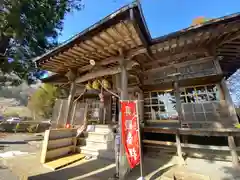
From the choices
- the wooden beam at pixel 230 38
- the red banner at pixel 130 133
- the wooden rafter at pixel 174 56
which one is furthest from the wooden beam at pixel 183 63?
the red banner at pixel 130 133

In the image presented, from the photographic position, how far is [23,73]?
22.8ft

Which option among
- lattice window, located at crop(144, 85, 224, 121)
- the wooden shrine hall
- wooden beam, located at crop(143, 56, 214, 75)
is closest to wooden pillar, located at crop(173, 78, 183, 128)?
the wooden shrine hall

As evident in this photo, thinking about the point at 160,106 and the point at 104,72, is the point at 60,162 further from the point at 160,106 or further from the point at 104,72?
the point at 160,106

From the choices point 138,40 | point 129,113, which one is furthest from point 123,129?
point 138,40

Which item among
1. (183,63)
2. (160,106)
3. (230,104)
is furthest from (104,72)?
(230,104)

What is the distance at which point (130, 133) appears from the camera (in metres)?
2.92

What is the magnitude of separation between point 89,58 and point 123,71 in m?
1.53

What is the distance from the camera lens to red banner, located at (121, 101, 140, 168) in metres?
2.78

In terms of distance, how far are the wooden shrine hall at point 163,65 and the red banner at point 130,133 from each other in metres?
0.56

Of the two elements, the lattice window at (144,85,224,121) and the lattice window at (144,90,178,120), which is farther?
the lattice window at (144,90,178,120)

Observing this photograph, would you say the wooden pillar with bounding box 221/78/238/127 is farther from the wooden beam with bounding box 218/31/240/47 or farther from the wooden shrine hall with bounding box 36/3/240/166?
the wooden beam with bounding box 218/31/240/47

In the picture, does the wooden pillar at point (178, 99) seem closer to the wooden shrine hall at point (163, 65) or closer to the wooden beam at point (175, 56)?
the wooden shrine hall at point (163, 65)

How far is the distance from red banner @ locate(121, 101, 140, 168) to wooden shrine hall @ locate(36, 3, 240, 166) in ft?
1.83

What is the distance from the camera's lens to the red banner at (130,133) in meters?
2.78
